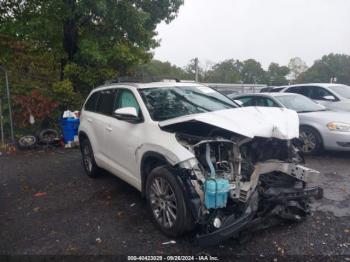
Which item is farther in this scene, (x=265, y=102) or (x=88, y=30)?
(x=88, y=30)

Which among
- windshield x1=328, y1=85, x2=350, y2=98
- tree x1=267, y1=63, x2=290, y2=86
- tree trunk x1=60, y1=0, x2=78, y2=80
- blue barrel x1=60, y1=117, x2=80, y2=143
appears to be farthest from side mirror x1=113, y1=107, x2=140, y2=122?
tree x1=267, y1=63, x2=290, y2=86

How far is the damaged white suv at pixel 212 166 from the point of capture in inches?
131

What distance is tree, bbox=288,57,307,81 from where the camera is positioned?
7206 centimetres

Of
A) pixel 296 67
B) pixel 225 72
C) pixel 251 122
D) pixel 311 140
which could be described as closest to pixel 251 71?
pixel 225 72

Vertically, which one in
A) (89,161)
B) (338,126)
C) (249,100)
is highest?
(249,100)

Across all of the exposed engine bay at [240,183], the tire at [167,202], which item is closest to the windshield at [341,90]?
the exposed engine bay at [240,183]

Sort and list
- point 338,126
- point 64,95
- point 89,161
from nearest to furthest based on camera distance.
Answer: point 89,161 → point 338,126 → point 64,95

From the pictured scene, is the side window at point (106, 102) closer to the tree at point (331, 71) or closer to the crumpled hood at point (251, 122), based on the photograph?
the crumpled hood at point (251, 122)

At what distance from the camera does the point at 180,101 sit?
463 centimetres

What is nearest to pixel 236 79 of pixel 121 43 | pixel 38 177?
pixel 121 43

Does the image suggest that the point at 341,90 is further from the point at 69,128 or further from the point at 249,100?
the point at 69,128

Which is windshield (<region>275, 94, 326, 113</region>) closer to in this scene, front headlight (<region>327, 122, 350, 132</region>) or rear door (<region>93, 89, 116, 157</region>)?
front headlight (<region>327, 122, 350, 132</region>)

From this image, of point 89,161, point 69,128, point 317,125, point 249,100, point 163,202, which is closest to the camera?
point 163,202

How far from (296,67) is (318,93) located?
67857 mm
